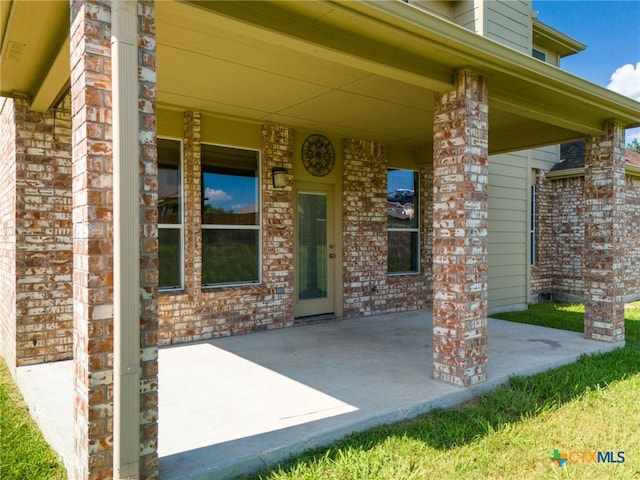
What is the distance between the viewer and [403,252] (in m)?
7.61

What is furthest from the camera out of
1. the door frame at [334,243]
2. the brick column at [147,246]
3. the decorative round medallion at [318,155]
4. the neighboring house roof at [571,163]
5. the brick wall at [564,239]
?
the brick wall at [564,239]

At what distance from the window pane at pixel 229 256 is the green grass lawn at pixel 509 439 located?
10.3 feet

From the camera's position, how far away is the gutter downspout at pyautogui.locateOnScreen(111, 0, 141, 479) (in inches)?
82.7

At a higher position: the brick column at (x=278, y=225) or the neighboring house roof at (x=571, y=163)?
→ the neighboring house roof at (x=571, y=163)

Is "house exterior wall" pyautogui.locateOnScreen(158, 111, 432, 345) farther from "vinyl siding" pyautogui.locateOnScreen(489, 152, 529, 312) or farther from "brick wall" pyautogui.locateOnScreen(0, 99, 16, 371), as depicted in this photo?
"brick wall" pyautogui.locateOnScreen(0, 99, 16, 371)

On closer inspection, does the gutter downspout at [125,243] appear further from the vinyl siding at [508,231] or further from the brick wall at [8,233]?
the vinyl siding at [508,231]

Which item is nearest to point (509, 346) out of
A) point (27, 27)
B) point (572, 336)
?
point (572, 336)

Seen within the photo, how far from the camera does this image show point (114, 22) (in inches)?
83.4

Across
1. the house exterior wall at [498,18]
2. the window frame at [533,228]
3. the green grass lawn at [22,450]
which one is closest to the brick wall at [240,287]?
the green grass lawn at [22,450]

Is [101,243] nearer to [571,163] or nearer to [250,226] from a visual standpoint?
[250,226]

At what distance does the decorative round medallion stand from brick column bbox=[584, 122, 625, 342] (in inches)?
134

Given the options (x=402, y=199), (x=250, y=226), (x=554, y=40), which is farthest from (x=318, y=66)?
(x=554, y=40)

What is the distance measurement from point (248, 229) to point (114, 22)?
3.82 m

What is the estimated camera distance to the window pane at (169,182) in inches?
205
